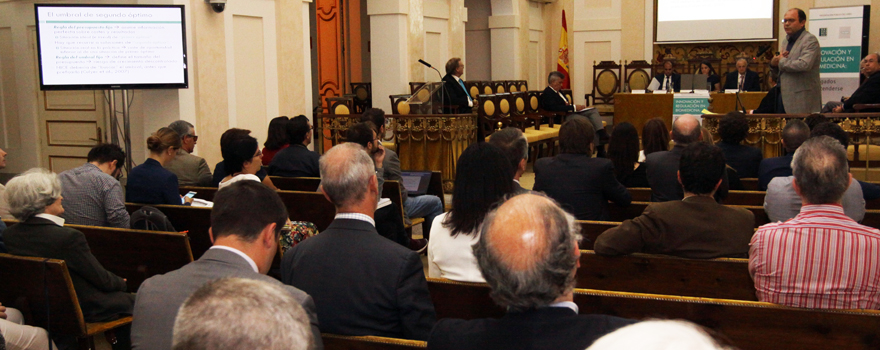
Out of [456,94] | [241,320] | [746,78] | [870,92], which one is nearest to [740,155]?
[870,92]

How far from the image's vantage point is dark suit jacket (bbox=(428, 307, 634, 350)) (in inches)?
55.9

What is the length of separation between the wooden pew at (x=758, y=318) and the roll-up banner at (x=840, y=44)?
35.9 feet

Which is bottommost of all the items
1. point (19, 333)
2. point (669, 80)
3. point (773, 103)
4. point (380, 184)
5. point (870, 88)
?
point (19, 333)

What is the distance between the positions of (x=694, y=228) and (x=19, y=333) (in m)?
2.39

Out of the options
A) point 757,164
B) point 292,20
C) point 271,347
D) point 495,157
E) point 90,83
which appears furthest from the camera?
point 292,20

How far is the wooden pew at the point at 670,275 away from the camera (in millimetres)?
2541

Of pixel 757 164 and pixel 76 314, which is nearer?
pixel 76 314

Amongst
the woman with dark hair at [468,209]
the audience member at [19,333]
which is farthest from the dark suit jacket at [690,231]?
the audience member at [19,333]

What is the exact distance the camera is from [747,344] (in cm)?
202

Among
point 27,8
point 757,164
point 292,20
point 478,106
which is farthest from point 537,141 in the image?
point 27,8

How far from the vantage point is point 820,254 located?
2.27 metres

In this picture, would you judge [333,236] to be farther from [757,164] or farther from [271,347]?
[757,164]

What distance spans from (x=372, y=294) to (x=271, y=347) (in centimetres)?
107

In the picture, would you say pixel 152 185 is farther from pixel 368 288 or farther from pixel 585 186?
pixel 368 288
